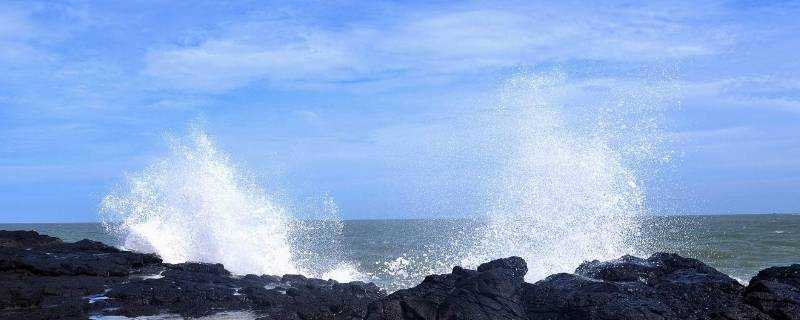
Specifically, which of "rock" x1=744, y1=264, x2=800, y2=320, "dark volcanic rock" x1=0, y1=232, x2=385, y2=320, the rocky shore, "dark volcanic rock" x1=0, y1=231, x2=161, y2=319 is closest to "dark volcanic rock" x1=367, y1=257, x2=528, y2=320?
the rocky shore

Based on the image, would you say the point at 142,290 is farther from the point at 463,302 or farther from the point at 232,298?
the point at 463,302

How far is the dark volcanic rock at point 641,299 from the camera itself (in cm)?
938

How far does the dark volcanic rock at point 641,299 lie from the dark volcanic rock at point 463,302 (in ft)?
1.76

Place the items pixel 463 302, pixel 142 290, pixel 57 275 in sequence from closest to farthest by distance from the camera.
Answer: pixel 463 302 < pixel 142 290 < pixel 57 275

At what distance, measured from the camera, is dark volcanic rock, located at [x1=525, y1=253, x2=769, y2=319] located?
938 cm

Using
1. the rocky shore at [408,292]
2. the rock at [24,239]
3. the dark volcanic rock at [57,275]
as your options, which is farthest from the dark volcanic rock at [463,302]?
the rock at [24,239]

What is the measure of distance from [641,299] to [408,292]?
342 cm

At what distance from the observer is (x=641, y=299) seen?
31.9 ft

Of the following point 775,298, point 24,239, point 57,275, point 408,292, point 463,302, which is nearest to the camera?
point 463,302

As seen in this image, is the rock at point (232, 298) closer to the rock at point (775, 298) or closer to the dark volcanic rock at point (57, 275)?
the dark volcanic rock at point (57, 275)

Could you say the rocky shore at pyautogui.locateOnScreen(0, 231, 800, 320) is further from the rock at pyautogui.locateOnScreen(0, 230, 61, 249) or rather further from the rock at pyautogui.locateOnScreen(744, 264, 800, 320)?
the rock at pyautogui.locateOnScreen(0, 230, 61, 249)

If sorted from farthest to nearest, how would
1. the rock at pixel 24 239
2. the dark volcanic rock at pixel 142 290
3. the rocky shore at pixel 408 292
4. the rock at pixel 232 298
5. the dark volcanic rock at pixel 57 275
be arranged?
the rock at pixel 24 239
the dark volcanic rock at pixel 57 275
the dark volcanic rock at pixel 142 290
the rock at pixel 232 298
the rocky shore at pixel 408 292

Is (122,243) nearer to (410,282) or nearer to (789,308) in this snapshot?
(410,282)

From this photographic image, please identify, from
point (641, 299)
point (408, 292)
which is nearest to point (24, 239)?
point (408, 292)
